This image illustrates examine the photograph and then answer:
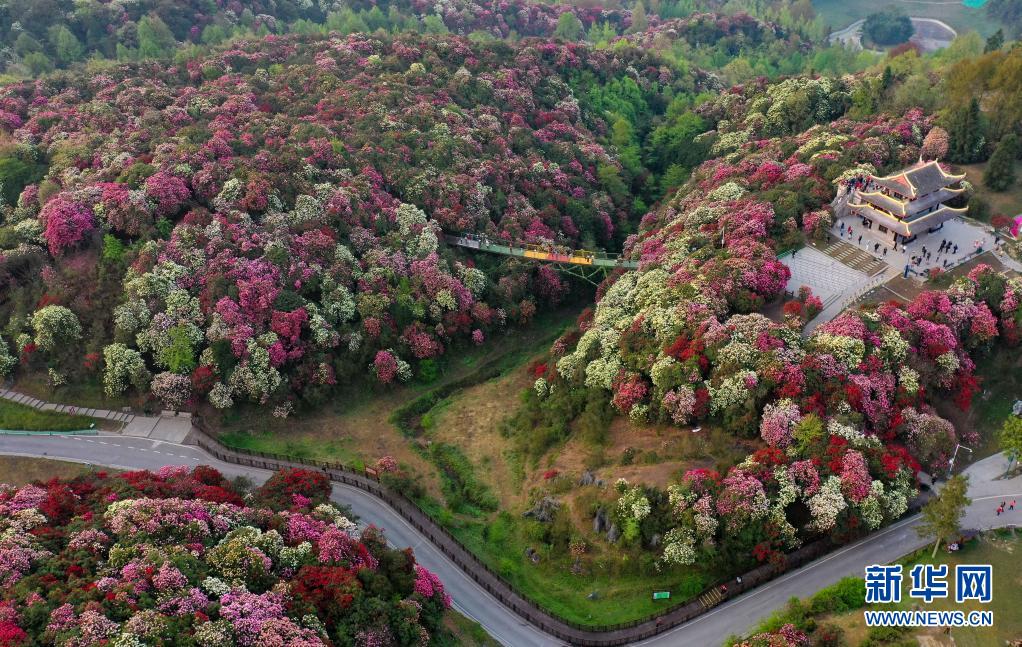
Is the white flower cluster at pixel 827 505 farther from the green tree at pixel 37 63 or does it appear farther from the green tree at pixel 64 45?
the green tree at pixel 64 45

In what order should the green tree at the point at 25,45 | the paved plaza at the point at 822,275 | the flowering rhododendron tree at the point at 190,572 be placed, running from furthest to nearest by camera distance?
the green tree at the point at 25,45 < the paved plaza at the point at 822,275 < the flowering rhododendron tree at the point at 190,572

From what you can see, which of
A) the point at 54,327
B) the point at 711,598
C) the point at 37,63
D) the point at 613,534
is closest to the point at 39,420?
the point at 54,327

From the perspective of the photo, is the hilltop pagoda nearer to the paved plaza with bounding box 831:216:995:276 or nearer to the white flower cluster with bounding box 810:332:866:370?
the paved plaza with bounding box 831:216:995:276

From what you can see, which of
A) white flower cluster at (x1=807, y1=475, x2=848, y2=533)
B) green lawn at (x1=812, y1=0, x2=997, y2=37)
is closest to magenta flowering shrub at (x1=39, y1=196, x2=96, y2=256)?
white flower cluster at (x1=807, y1=475, x2=848, y2=533)

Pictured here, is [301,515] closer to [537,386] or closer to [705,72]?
[537,386]

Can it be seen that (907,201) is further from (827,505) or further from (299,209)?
(299,209)

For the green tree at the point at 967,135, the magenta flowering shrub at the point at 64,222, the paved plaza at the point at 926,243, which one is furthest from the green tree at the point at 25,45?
the green tree at the point at 967,135

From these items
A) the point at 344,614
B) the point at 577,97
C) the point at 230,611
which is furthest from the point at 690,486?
the point at 577,97
